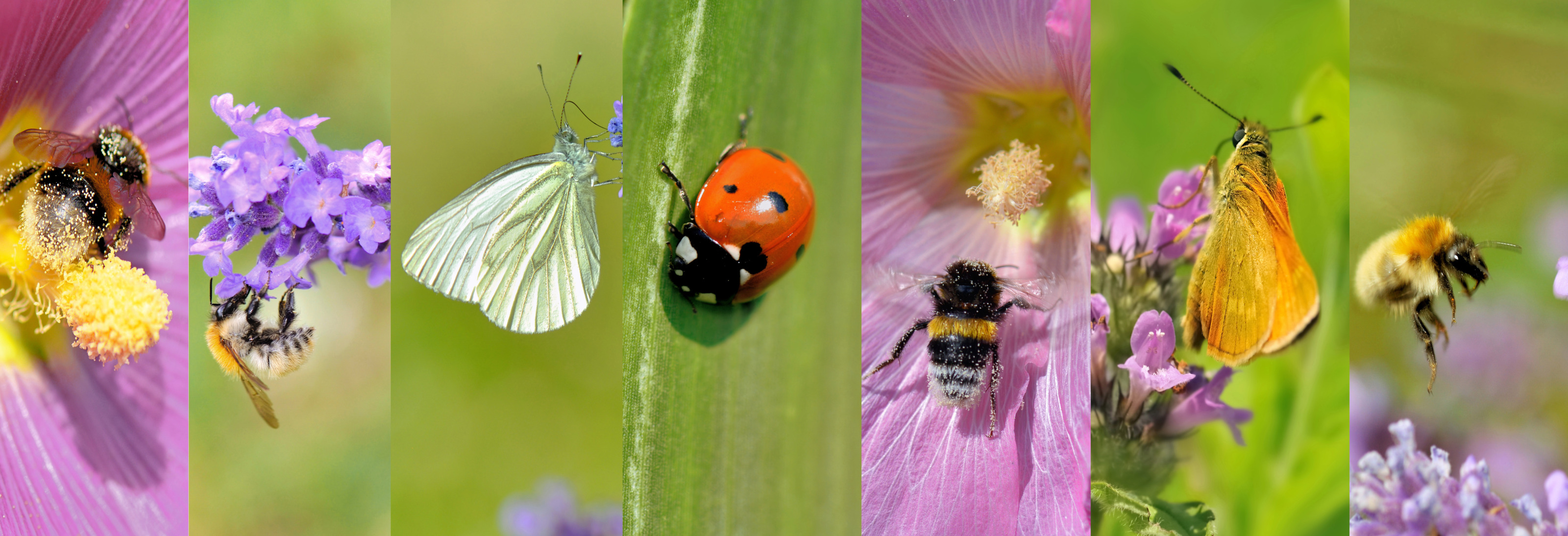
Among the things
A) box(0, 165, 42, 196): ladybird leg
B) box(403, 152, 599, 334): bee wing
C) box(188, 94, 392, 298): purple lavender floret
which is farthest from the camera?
box(0, 165, 42, 196): ladybird leg

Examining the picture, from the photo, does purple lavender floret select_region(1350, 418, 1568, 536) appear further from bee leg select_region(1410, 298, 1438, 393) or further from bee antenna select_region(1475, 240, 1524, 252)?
bee antenna select_region(1475, 240, 1524, 252)

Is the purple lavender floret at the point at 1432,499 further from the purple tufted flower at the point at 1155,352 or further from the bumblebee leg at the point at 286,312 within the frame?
the bumblebee leg at the point at 286,312

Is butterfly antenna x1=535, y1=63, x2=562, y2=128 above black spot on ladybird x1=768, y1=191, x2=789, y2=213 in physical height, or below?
above

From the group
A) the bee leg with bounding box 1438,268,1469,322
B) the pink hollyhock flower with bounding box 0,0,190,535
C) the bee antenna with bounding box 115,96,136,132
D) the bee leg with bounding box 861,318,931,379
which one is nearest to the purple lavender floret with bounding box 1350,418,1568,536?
the bee leg with bounding box 1438,268,1469,322

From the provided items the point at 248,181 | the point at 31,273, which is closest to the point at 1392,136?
the point at 248,181

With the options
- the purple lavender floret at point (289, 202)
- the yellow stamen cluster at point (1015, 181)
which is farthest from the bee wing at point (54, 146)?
the yellow stamen cluster at point (1015, 181)

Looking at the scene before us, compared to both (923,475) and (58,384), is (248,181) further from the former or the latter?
(923,475)
